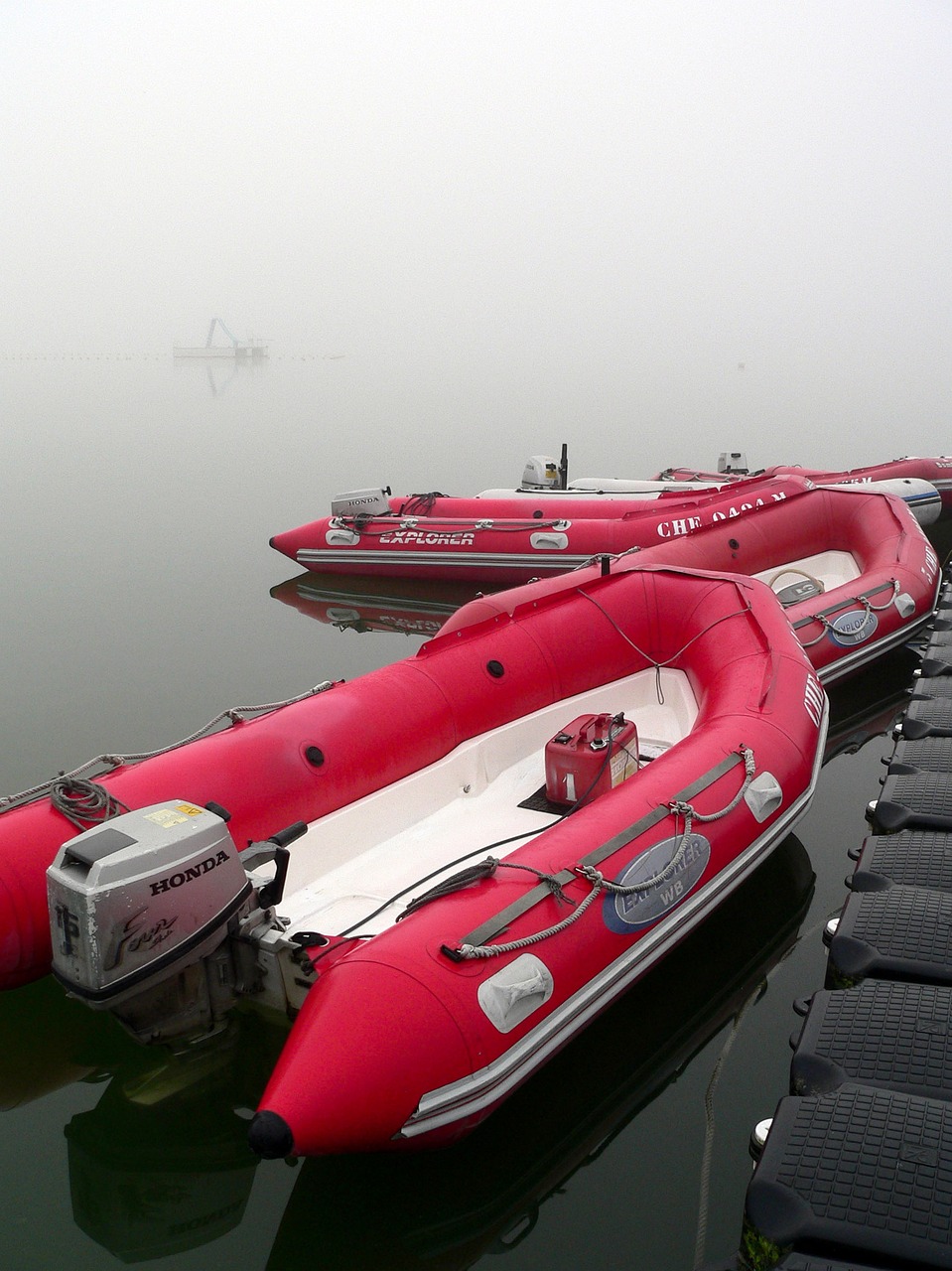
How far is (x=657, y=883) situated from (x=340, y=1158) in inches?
40.0

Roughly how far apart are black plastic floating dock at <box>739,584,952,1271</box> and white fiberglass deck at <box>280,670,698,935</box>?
1.05 metres

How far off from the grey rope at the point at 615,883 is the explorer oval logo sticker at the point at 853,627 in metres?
1.97

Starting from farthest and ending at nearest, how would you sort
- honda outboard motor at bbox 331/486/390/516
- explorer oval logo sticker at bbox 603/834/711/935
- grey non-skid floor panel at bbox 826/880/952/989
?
honda outboard motor at bbox 331/486/390/516, explorer oval logo sticker at bbox 603/834/711/935, grey non-skid floor panel at bbox 826/880/952/989

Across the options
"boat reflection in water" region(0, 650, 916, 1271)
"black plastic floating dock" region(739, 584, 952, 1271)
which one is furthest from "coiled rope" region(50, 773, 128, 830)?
"black plastic floating dock" region(739, 584, 952, 1271)

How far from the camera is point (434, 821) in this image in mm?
3404

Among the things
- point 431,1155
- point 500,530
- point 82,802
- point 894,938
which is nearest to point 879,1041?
point 894,938

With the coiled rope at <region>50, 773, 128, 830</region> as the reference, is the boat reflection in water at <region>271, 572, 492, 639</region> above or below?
below

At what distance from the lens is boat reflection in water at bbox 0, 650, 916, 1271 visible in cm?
223

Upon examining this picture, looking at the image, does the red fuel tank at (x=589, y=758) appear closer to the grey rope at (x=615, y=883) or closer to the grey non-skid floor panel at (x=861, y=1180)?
the grey rope at (x=615, y=883)

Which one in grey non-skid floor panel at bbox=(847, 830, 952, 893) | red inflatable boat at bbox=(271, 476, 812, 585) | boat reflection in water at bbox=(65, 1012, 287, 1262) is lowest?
boat reflection in water at bbox=(65, 1012, 287, 1262)

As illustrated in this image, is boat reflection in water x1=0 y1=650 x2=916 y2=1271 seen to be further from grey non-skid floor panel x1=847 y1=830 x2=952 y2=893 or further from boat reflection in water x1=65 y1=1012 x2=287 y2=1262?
grey non-skid floor panel x1=847 y1=830 x2=952 y2=893

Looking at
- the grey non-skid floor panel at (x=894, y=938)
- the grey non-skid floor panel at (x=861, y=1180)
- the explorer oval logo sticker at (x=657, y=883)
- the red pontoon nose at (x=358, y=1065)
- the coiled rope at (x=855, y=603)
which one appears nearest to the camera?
the grey non-skid floor panel at (x=861, y=1180)

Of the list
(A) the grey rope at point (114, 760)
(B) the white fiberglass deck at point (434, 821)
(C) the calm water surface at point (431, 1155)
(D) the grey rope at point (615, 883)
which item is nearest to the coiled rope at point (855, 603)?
(C) the calm water surface at point (431, 1155)

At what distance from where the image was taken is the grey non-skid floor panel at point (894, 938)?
7.87ft
